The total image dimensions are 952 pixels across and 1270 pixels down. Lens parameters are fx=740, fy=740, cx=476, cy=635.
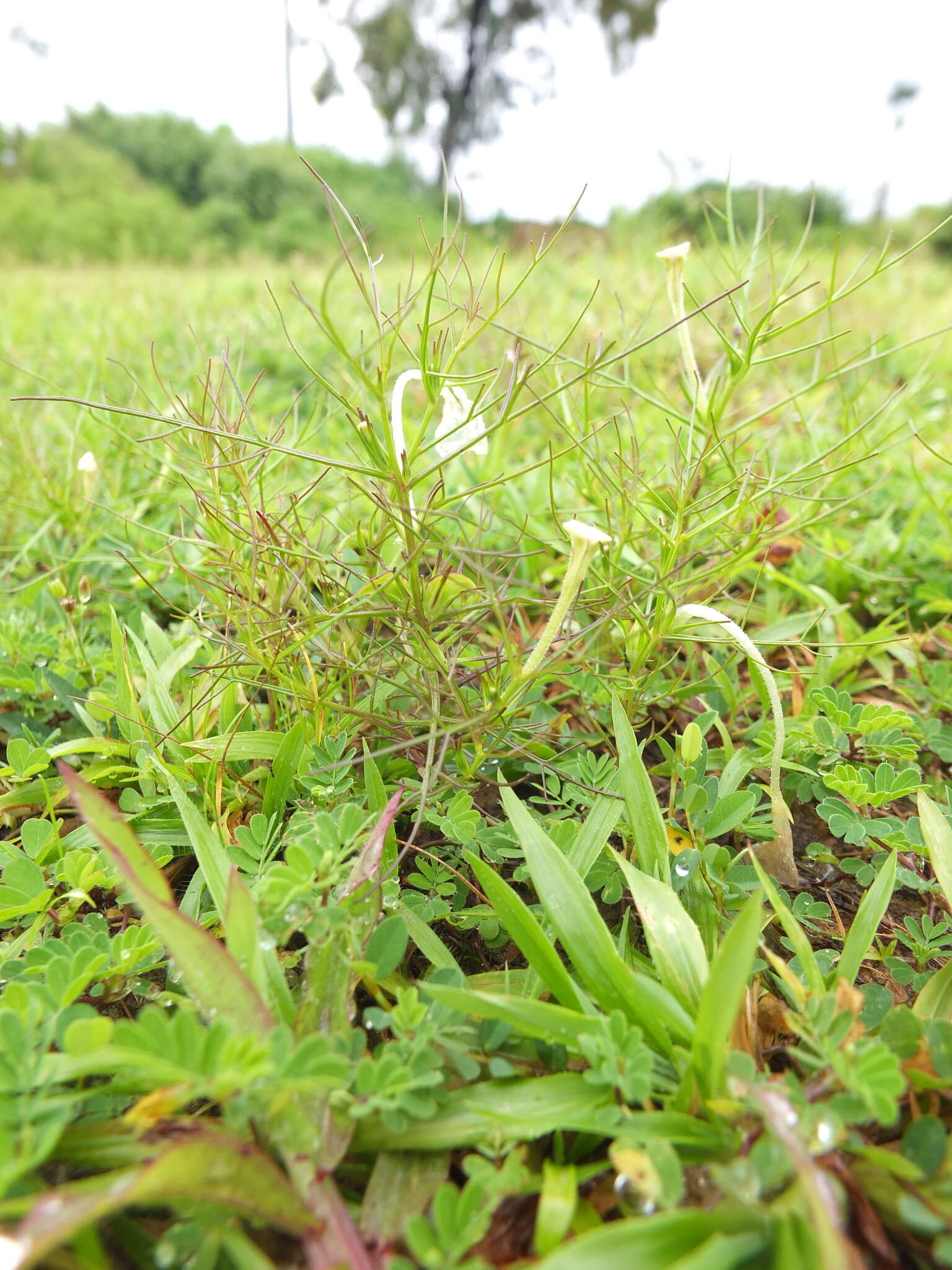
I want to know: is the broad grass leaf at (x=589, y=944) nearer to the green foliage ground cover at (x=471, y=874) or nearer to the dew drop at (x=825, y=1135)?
the green foliage ground cover at (x=471, y=874)

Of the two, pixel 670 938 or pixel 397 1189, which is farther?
pixel 670 938

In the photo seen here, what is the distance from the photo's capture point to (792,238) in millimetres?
9625

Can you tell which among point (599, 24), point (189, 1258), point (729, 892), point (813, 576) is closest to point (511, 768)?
point (729, 892)

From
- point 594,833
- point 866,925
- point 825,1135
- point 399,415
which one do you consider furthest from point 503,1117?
point 399,415

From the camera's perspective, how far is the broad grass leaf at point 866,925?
3.00 feet

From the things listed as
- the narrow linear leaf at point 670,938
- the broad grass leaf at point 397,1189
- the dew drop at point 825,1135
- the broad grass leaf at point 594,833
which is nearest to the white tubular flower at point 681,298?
the broad grass leaf at point 594,833

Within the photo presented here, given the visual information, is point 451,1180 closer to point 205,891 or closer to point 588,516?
point 205,891

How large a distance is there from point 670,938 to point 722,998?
145mm

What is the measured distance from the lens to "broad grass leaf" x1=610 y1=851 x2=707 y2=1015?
2.93 feet

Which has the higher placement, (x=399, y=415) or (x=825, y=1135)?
(x=399, y=415)

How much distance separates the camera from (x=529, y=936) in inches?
36.1

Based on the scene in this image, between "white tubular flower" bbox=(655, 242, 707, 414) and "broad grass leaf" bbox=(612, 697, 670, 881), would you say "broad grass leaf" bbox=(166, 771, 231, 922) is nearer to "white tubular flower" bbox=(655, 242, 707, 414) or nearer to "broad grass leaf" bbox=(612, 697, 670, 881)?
"broad grass leaf" bbox=(612, 697, 670, 881)

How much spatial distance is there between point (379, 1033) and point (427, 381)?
2.78 feet

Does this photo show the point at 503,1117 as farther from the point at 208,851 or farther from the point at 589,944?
the point at 208,851
